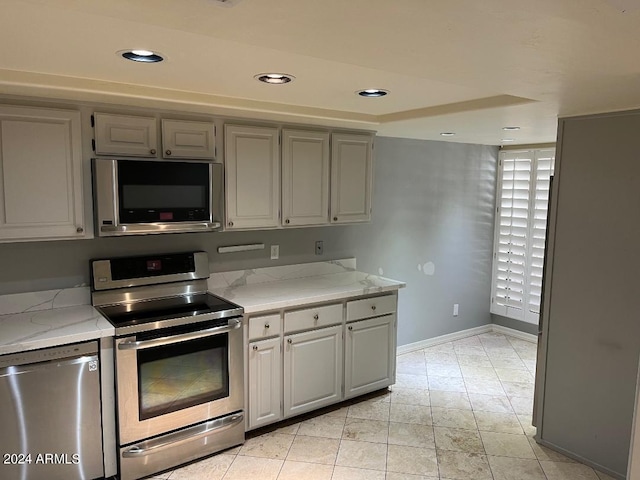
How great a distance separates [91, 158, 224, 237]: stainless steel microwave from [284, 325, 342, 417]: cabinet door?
100cm

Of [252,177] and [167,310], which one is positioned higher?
[252,177]

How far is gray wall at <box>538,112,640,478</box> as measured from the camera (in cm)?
265

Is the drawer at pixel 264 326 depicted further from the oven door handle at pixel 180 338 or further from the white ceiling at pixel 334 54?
the white ceiling at pixel 334 54

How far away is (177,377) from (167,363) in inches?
4.5

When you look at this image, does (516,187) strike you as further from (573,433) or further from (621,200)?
(573,433)

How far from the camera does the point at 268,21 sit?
1.31 m

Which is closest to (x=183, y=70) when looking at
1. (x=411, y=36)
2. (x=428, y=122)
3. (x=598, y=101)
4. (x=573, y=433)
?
(x=411, y=36)

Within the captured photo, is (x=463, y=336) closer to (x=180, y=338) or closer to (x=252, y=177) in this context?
(x=252, y=177)

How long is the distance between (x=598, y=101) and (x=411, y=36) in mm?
1562

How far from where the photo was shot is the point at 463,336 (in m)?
5.20

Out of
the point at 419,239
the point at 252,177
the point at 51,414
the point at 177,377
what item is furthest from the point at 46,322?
the point at 419,239

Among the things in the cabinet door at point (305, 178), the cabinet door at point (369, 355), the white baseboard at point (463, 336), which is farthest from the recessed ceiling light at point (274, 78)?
the white baseboard at point (463, 336)

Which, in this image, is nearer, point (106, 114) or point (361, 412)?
point (106, 114)

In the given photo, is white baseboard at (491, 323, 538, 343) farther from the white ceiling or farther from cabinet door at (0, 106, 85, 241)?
cabinet door at (0, 106, 85, 241)
